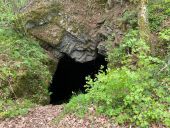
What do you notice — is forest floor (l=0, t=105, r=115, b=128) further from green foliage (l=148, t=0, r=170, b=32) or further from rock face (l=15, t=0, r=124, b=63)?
green foliage (l=148, t=0, r=170, b=32)

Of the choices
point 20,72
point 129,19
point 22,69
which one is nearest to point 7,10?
point 22,69

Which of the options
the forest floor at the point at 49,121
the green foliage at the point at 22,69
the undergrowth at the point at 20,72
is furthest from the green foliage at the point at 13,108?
the green foliage at the point at 22,69

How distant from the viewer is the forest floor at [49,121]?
729cm

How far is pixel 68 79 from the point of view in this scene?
16.5m

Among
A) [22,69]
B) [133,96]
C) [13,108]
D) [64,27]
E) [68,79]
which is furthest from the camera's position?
[68,79]

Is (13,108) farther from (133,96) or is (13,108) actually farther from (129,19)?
(129,19)

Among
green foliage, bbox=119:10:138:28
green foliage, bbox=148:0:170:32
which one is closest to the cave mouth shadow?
green foliage, bbox=119:10:138:28

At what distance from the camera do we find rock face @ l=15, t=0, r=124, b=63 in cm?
1265

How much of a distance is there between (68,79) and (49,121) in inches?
338

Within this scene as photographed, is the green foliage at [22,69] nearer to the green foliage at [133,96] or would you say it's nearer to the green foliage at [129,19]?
the green foliage at [133,96]

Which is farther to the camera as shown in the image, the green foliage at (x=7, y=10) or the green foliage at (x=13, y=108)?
the green foliage at (x=7, y=10)

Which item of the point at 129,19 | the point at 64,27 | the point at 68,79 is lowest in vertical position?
the point at 68,79

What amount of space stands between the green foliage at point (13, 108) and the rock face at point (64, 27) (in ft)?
12.9

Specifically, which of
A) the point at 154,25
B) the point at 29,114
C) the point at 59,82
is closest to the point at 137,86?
the point at 29,114
